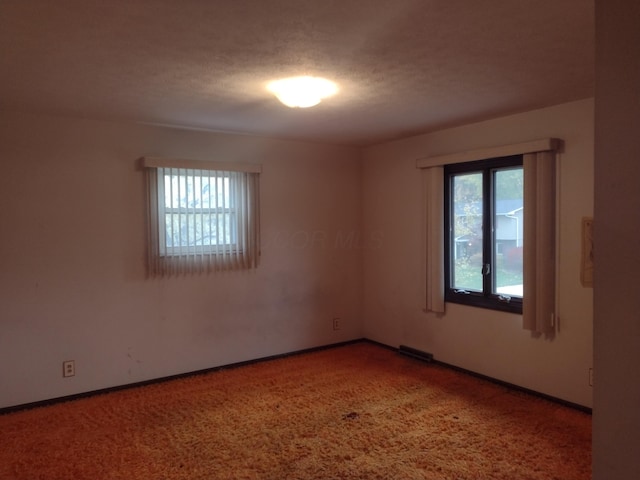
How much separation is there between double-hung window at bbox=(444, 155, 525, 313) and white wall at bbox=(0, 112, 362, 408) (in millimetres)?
1454

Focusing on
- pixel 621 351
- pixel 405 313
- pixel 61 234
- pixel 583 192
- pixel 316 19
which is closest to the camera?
pixel 621 351

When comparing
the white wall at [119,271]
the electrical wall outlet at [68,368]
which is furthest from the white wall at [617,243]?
the electrical wall outlet at [68,368]

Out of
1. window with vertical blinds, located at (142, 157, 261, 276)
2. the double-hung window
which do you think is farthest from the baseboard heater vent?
window with vertical blinds, located at (142, 157, 261, 276)

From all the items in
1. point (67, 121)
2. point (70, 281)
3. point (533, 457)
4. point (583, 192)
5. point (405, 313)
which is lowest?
point (533, 457)

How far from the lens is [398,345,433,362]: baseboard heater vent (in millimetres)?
4547

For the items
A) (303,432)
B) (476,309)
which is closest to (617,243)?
(303,432)

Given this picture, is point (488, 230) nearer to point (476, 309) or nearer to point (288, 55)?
point (476, 309)

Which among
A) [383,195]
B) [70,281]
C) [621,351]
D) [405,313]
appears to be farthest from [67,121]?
[621,351]

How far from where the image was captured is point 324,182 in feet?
16.6

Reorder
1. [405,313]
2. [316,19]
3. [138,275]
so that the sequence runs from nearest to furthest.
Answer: [316,19]
[138,275]
[405,313]

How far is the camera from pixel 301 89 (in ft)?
9.32

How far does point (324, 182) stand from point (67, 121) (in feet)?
8.33

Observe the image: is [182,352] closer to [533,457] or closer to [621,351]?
[533,457]

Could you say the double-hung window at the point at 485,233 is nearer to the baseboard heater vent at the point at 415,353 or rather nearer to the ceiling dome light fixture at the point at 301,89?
the baseboard heater vent at the point at 415,353
